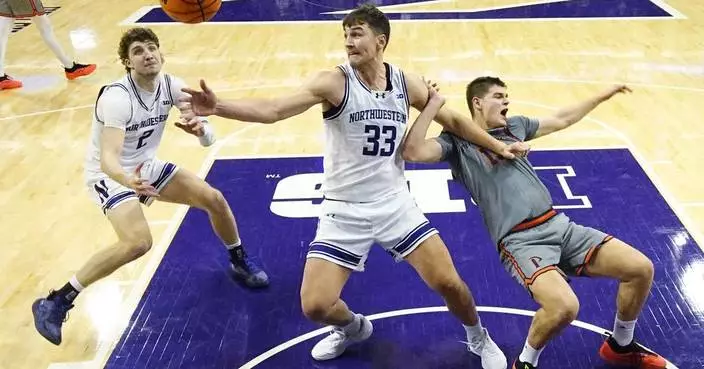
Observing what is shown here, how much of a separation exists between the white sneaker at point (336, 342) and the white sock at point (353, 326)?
0.8 inches

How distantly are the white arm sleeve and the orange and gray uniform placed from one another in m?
1.98

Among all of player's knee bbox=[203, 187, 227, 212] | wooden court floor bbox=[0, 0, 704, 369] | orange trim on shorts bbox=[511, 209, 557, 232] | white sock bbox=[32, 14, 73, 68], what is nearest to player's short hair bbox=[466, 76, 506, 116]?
orange trim on shorts bbox=[511, 209, 557, 232]

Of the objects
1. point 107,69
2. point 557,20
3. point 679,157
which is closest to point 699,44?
point 557,20

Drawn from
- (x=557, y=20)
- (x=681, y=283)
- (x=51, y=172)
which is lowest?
(x=557, y=20)

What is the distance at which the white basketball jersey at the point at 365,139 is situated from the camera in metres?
4.41

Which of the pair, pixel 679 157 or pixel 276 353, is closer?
pixel 276 353

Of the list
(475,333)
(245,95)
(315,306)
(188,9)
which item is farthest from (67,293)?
(245,95)

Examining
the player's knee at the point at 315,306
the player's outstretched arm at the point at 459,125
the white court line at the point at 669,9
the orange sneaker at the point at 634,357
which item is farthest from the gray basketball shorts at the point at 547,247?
the white court line at the point at 669,9

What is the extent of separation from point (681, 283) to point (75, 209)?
5.08 meters

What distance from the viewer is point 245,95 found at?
9664mm

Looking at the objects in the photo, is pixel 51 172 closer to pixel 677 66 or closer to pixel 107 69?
pixel 107 69

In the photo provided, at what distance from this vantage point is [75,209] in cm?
695

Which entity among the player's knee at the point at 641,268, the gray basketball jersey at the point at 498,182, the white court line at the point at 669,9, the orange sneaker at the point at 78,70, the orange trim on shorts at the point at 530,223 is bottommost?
the white court line at the point at 669,9

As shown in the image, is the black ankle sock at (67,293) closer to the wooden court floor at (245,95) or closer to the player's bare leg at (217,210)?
the wooden court floor at (245,95)
